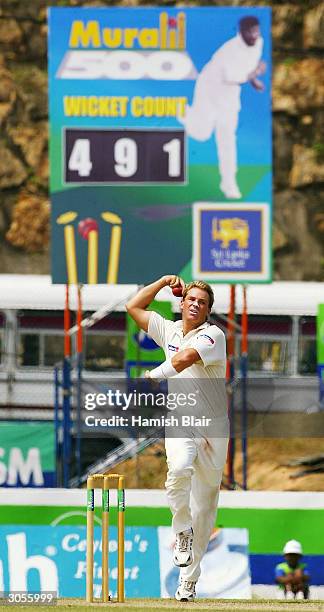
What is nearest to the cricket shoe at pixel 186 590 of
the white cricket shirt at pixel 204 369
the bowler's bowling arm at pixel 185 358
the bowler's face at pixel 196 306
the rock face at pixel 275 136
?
the white cricket shirt at pixel 204 369

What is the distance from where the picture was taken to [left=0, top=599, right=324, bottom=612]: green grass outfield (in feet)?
28.5

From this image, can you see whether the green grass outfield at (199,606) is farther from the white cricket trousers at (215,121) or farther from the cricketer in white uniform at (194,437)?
the white cricket trousers at (215,121)

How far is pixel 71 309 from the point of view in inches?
946

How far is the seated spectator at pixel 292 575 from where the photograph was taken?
452 inches

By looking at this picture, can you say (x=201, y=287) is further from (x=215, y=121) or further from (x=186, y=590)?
(x=215, y=121)

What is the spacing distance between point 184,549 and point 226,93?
30.0ft

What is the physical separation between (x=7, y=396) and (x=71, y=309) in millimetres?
1710

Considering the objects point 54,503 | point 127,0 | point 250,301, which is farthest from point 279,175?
point 54,503

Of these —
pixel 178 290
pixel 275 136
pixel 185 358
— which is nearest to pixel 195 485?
pixel 185 358

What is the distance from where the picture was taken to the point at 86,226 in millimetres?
17234

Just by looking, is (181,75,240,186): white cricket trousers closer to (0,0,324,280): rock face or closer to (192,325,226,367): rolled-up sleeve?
(192,325,226,367): rolled-up sleeve

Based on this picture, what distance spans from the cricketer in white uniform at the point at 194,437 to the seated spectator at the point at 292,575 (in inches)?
96.9

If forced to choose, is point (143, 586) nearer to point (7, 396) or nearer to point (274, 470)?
point (274, 470)

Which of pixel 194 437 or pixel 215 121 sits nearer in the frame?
pixel 194 437
